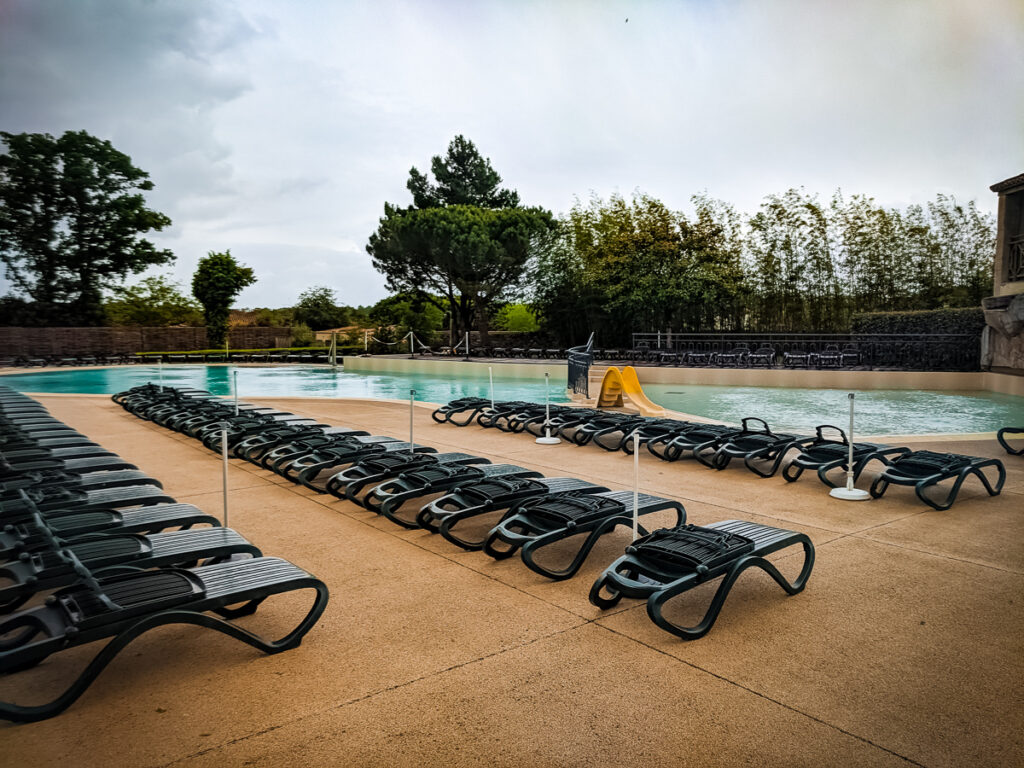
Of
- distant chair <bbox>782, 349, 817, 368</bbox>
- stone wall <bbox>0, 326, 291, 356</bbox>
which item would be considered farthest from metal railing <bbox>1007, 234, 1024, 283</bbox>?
stone wall <bbox>0, 326, 291, 356</bbox>

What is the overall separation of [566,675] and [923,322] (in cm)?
1939

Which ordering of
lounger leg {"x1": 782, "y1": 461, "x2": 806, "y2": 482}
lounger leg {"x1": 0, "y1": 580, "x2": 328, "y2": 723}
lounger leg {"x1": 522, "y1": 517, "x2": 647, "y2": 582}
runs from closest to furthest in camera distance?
lounger leg {"x1": 0, "y1": 580, "x2": 328, "y2": 723}, lounger leg {"x1": 522, "y1": 517, "x2": 647, "y2": 582}, lounger leg {"x1": 782, "y1": 461, "x2": 806, "y2": 482}

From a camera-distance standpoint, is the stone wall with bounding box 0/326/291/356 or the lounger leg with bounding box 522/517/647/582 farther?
the stone wall with bounding box 0/326/291/356

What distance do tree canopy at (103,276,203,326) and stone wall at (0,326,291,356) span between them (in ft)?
17.5

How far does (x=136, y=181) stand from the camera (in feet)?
118

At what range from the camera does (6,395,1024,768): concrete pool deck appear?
2201 mm

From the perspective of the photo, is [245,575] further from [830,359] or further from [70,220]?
[70,220]

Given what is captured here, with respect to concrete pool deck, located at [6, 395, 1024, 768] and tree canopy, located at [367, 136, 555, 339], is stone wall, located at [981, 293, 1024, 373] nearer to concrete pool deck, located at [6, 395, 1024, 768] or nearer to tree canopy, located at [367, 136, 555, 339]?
concrete pool deck, located at [6, 395, 1024, 768]

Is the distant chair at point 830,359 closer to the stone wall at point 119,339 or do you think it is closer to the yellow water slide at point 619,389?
the yellow water slide at point 619,389

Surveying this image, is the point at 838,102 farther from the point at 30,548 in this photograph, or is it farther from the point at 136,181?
Result: the point at 136,181

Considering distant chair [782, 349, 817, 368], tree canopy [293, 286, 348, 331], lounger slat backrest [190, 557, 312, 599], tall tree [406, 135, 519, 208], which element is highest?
tall tree [406, 135, 519, 208]

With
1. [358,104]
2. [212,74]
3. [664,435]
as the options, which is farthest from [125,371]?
[664,435]

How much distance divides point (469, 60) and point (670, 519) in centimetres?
1916

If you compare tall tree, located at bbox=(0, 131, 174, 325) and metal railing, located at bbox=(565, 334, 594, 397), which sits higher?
tall tree, located at bbox=(0, 131, 174, 325)
